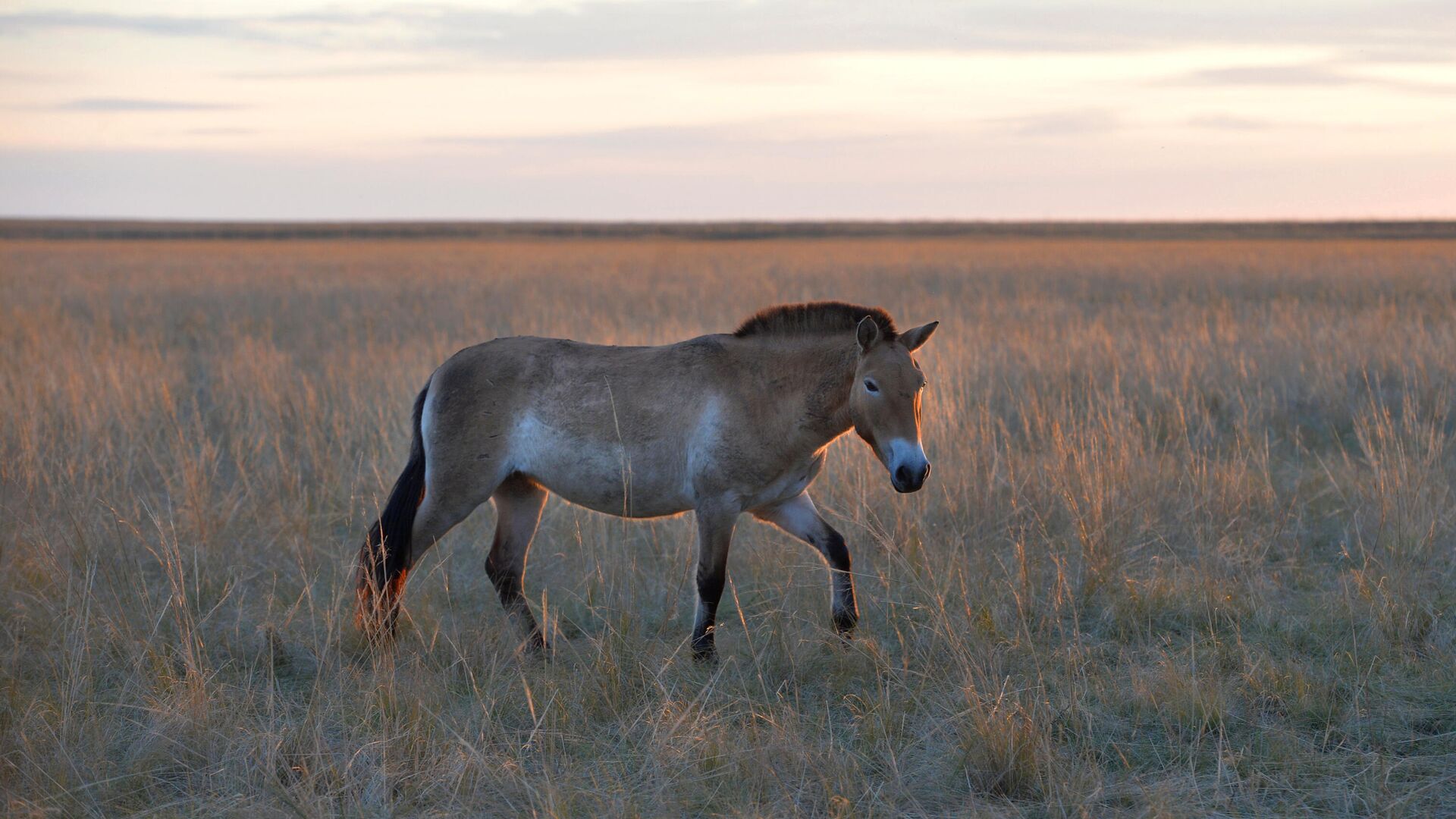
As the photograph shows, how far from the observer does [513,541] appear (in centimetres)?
521

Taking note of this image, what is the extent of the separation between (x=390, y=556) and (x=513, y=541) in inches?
23.2

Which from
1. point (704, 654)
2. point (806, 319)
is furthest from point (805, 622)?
point (806, 319)

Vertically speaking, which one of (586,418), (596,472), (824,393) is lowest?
(596,472)

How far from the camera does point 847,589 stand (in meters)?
4.91

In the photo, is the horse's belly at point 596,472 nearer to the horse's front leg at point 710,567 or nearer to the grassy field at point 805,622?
the horse's front leg at point 710,567

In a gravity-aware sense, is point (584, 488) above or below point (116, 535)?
above

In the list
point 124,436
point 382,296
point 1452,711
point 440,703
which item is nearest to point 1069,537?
point 1452,711

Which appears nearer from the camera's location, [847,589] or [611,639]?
[611,639]

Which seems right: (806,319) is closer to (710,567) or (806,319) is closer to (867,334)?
(867,334)

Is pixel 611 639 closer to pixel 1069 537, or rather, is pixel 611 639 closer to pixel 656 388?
pixel 656 388

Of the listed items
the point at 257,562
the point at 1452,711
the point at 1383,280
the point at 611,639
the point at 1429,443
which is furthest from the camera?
the point at 1383,280

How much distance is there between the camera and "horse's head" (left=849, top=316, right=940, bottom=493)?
13.9 feet

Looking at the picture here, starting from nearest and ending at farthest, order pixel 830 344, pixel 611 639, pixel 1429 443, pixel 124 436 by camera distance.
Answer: pixel 611 639 < pixel 830 344 < pixel 1429 443 < pixel 124 436

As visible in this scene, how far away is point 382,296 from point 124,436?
15.5 m
